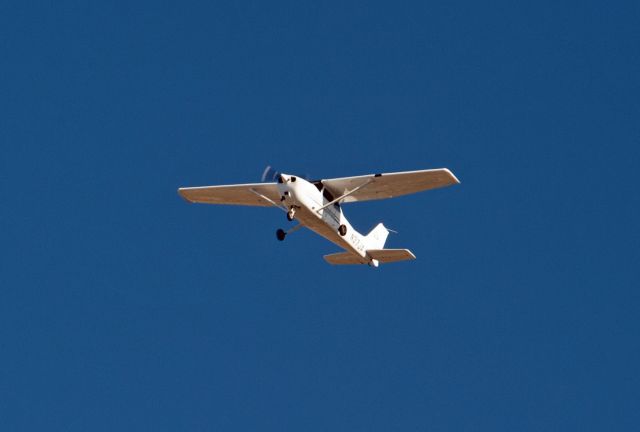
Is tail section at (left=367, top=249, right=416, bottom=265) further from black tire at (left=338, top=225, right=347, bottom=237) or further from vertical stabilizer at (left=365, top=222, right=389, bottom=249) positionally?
black tire at (left=338, top=225, right=347, bottom=237)

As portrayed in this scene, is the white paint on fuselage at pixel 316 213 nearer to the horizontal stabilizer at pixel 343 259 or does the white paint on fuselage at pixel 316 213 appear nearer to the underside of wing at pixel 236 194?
the horizontal stabilizer at pixel 343 259

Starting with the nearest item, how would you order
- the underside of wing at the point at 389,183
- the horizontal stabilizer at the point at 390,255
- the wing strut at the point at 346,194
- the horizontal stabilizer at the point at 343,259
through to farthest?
the underside of wing at the point at 389,183
the wing strut at the point at 346,194
the horizontal stabilizer at the point at 390,255
the horizontal stabilizer at the point at 343,259

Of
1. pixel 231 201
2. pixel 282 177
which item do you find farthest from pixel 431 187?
pixel 231 201

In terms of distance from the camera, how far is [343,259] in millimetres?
38750

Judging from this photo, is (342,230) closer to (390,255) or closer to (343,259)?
(390,255)

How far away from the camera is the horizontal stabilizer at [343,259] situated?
1513 inches

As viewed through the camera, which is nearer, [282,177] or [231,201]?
[282,177]

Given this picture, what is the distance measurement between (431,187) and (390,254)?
9.97 ft

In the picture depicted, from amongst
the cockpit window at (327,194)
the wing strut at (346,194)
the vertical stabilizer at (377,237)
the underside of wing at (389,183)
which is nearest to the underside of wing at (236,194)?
the cockpit window at (327,194)

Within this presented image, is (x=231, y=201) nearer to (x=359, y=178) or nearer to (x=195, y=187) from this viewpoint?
(x=195, y=187)

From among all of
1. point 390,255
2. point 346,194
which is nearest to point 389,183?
point 346,194

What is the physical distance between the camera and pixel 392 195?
36.7 meters

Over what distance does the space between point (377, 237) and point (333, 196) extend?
161 inches

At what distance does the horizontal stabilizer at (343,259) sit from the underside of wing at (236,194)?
264 cm
